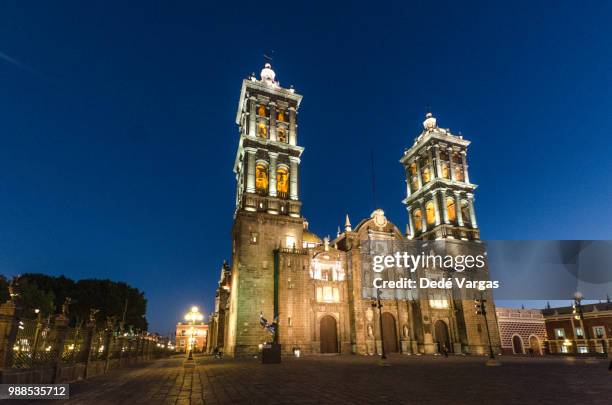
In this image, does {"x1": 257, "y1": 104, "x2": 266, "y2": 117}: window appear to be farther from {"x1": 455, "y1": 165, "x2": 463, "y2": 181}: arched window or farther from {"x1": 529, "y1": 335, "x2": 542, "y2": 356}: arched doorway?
{"x1": 529, "y1": 335, "x2": 542, "y2": 356}: arched doorway

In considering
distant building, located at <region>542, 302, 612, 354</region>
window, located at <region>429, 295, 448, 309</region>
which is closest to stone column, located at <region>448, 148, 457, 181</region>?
window, located at <region>429, 295, 448, 309</region>

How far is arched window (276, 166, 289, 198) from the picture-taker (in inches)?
1699

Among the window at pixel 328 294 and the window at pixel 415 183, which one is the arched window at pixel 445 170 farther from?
the window at pixel 328 294

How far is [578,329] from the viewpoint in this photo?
51.2m

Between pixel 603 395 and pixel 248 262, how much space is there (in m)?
32.0

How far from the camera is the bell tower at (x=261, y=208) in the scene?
3641cm

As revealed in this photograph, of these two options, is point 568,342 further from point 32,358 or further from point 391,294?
point 32,358

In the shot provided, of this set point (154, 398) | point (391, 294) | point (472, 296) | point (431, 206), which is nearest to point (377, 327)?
point (391, 294)

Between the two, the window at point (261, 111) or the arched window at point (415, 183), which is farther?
the arched window at point (415, 183)

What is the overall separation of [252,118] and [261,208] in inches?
469

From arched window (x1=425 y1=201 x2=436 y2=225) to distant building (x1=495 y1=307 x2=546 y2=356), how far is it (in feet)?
57.3

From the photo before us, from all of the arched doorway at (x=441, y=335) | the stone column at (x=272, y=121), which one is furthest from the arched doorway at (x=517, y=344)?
the stone column at (x=272, y=121)

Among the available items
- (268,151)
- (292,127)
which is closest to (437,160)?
(292,127)

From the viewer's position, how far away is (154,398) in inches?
373
